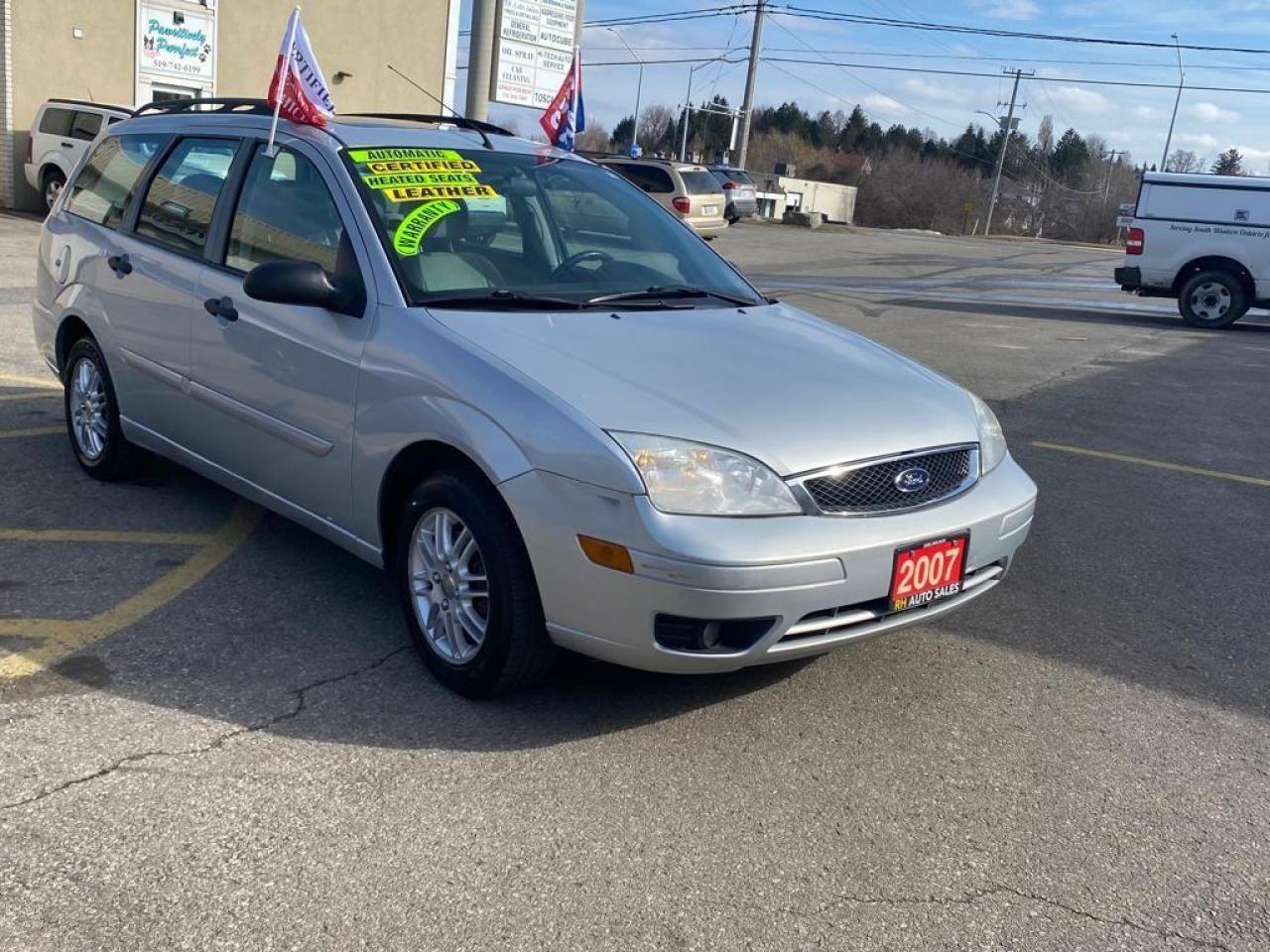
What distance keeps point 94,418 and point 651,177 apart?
2029 cm

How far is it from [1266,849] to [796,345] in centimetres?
208

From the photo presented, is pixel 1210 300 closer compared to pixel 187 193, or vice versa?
pixel 187 193

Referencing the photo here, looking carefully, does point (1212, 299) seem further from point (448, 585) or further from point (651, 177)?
point (448, 585)

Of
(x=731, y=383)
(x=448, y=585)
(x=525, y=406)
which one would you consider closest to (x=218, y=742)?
(x=448, y=585)

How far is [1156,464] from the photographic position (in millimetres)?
7504

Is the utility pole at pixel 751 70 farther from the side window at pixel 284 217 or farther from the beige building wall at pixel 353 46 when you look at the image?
the side window at pixel 284 217

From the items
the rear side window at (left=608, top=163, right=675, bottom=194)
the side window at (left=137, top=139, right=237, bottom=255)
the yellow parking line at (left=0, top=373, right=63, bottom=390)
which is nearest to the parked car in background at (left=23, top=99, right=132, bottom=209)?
the rear side window at (left=608, top=163, right=675, bottom=194)

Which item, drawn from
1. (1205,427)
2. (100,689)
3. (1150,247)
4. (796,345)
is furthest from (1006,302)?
(100,689)

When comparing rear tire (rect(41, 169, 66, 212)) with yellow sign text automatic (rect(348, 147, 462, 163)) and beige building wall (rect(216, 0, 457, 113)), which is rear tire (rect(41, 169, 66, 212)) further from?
yellow sign text automatic (rect(348, 147, 462, 163))

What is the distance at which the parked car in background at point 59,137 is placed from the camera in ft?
62.3

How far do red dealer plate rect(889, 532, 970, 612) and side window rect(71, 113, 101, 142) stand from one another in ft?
61.6

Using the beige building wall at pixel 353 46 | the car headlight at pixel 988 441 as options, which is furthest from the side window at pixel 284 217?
the beige building wall at pixel 353 46

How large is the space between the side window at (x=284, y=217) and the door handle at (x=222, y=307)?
0.15 meters

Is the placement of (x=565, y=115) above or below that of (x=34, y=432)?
above
